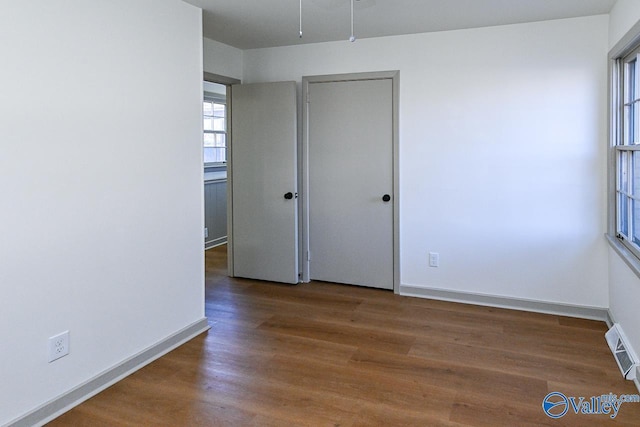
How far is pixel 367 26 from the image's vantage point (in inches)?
154

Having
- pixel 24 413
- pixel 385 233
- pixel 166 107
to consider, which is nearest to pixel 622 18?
pixel 385 233

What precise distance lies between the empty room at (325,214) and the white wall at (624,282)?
4 cm

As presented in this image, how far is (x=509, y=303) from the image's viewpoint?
13.1 ft

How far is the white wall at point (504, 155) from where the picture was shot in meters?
3.66

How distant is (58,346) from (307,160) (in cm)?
281

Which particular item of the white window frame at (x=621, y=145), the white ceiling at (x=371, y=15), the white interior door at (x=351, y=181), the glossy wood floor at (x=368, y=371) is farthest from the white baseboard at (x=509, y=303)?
the white ceiling at (x=371, y=15)

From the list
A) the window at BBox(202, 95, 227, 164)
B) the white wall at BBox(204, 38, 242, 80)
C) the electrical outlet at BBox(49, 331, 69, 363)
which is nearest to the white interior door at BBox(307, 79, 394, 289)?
the white wall at BBox(204, 38, 242, 80)

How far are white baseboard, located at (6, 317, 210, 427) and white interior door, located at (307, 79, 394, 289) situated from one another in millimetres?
1619

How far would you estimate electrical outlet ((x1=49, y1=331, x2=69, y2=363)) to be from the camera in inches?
92.4

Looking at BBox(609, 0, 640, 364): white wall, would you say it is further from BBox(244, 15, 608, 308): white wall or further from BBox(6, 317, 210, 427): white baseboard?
BBox(6, 317, 210, 427): white baseboard

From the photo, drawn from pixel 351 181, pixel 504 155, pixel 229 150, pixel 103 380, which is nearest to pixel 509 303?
pixel 504 155

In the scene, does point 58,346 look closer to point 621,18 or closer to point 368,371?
point 368,371

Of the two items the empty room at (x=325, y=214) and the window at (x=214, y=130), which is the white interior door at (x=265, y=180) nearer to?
the empty room at (x=325, y=214)

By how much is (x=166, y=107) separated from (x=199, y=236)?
0.90 metres
